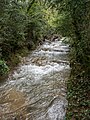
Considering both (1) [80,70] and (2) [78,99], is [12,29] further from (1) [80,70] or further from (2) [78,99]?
(2) [78,99]

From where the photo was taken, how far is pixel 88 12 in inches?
280

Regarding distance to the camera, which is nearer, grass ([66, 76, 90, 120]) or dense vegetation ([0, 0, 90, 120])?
grass ([66, 76, 90, 120])

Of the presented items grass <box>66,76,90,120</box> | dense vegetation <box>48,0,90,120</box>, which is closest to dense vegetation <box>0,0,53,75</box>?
dense vegetation <box>48,0,90,120</box>

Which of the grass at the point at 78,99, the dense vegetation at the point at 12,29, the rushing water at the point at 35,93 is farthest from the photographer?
the dense vegetation at the point at 12,29

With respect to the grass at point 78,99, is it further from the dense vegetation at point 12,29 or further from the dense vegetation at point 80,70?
the dense vegetation at point 12,29

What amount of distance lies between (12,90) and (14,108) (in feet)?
5.01

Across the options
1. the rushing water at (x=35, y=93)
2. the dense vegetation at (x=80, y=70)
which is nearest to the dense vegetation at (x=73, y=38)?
the dense vegetation at (x=80, y=70)

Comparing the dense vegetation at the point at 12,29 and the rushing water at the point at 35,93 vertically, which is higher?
the dense vegetation at the point at 12,29

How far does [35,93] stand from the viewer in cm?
802

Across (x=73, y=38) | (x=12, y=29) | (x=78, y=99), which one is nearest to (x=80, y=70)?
(x=73, y=38)

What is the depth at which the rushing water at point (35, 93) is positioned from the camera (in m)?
6.47

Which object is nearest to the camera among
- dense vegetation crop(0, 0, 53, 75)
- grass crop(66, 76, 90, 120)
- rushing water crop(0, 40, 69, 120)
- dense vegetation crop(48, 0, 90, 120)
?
grass crop(66, 76, 90, 120)

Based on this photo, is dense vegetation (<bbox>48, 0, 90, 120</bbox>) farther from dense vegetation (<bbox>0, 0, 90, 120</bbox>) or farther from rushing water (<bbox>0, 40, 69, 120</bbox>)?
rushing water (<bbox>0, 40, 69, 120</bbox>)

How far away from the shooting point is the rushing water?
6.47 meters
